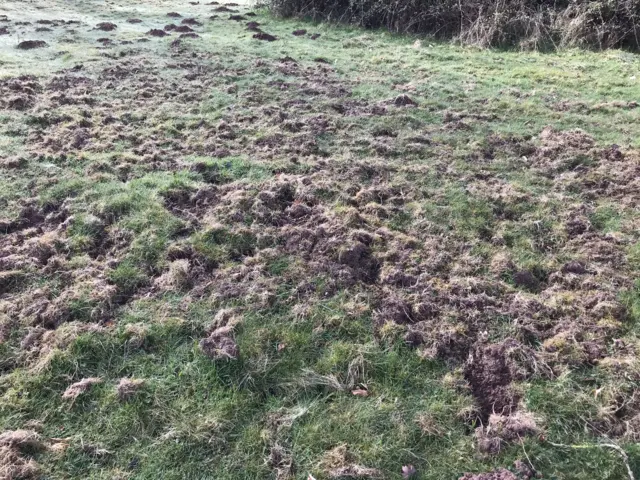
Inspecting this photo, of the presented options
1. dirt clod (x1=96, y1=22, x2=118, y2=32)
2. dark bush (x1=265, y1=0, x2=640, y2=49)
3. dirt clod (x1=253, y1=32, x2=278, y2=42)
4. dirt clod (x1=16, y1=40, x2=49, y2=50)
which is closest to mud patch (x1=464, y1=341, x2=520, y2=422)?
dark bush (x1=265, y1=0, x2=640, y2=49)

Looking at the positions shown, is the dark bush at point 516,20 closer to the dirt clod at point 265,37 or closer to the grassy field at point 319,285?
the dirt clod at point 265,37

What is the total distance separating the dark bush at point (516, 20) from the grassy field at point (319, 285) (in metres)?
2.71

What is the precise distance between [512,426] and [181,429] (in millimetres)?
1763

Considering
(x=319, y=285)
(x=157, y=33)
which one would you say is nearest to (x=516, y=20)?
(x=157, y=33)

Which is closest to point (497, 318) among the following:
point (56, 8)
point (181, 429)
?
point (181, 429)

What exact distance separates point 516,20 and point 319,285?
869 cm

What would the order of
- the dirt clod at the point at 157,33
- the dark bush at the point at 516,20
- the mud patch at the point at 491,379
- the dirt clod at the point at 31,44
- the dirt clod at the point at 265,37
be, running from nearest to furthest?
the mud patch at the point at 491,379 < the dark bush at the point at 516,20 < the dirt clod at the point at 31,44 < the dirt clod at the point at 265,37 < the dirt clod at the point at 157,33

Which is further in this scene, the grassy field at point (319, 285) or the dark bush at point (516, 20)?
the dark bush at point (516, 20)

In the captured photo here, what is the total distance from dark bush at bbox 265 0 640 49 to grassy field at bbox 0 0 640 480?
8.90 ft

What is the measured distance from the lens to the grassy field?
8.48 ft

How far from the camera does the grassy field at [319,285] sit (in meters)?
2.59

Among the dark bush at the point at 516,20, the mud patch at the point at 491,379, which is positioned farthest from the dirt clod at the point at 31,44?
the mud patch at the point at 491,379

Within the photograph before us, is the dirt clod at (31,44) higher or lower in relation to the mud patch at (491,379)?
higher

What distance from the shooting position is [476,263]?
12.4 feet
